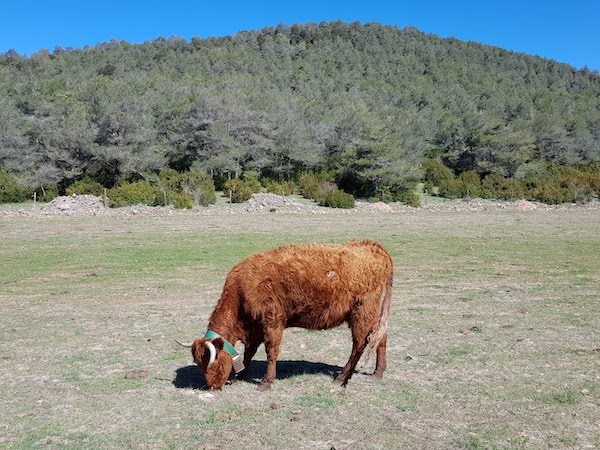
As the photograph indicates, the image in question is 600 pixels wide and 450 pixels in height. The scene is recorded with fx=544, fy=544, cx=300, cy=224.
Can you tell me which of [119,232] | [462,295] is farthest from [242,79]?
[462,295]

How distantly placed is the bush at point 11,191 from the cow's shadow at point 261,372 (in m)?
47.6

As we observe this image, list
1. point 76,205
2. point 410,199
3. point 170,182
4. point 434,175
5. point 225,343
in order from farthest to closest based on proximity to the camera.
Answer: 1. point 434,175
2. point 410,199
3. point 170,182
4. point 76,205
5. point 225,343

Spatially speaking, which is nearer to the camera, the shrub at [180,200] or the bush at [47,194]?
the shrub at [180,200]

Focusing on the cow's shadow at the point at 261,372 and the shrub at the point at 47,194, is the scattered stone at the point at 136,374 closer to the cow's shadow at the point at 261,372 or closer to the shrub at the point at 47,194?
the cow's shadow at the point at 261,372

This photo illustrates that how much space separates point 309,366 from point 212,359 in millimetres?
1972

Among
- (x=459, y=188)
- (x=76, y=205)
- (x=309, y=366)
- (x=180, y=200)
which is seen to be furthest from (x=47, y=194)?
(x=309, y=366)

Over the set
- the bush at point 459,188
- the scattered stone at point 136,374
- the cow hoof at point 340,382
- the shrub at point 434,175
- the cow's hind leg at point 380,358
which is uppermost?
the shrub at point 434,175

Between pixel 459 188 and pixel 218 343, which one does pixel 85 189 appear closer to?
pixel 459 188

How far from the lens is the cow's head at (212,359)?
6.91 meters

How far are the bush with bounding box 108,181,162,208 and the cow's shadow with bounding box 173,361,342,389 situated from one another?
39929 mm

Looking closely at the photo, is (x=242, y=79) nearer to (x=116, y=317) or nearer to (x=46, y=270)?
(x=46, y=270)

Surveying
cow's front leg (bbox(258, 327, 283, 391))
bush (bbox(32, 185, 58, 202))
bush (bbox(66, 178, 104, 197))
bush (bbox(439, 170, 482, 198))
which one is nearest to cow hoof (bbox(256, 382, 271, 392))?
cow's front leg (bbox(258, 327, 283, 391))

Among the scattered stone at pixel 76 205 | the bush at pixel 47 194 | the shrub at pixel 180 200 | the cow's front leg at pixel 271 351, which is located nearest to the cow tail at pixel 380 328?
the cow's front leg at pixel 271 351

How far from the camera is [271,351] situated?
727 centimetres
